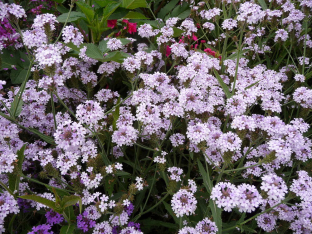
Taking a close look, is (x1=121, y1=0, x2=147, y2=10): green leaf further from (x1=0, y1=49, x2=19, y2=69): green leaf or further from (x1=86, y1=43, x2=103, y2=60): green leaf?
(x1=0, y1=49, x2=19, y2=69): green leaf

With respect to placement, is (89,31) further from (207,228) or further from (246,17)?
(207,228)

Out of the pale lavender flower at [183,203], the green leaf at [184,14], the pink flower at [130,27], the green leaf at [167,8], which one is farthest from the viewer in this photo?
the green leaf at [167,8]

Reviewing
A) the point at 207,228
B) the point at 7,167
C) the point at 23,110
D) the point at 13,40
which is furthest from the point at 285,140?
the point at 13,40

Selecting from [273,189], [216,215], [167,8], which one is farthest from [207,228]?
[167,8]

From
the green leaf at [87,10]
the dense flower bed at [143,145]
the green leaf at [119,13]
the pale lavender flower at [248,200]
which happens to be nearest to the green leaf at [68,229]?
the dense flower bed at [143,145]

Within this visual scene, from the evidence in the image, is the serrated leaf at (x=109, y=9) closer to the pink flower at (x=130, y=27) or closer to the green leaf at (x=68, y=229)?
the pink flower at (x=130, y=27)

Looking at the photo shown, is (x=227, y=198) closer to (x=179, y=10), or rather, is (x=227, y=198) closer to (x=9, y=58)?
(x=9, y=58)

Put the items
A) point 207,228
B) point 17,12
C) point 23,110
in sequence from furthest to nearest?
1. point 23,110
2. point 17,12
3. point 207,228

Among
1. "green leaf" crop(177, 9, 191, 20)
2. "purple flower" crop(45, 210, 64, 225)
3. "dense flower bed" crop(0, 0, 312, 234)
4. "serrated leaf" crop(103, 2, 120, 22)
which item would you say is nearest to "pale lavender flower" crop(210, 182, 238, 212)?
"dense flower bed" crop(0, 0, 312, 234)
